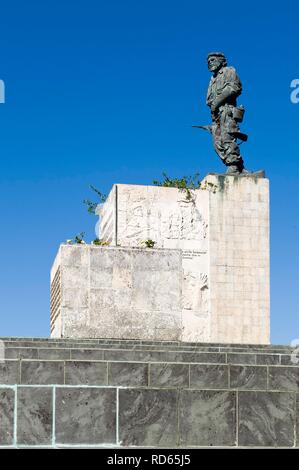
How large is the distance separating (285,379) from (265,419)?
1.12m

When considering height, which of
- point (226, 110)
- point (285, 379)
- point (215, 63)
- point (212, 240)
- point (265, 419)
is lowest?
point (265, 419)

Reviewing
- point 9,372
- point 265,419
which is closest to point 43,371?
point 9,372

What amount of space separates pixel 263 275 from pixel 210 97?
4.30 meters

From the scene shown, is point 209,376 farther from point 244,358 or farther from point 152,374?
point 244,358

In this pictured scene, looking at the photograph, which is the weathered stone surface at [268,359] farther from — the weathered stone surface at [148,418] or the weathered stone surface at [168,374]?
the weathered stone surface at [148,418]

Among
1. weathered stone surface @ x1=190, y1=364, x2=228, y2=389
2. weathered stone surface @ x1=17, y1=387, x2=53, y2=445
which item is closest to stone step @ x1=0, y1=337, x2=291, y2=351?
weathered stone surface @ x1=190, y1=364, x2=228, y2=389

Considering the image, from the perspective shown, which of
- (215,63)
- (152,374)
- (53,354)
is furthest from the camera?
(215,63)

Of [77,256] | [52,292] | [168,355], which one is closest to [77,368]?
[168,355]

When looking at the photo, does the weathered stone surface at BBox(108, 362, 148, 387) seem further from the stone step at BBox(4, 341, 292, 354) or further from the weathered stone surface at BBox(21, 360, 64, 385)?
the stone step at BBox(4, 341, 292, 354)

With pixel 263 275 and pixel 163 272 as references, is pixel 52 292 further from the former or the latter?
pixel 263 275

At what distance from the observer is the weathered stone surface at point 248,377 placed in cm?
770

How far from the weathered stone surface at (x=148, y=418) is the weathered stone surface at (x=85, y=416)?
0.25 feet

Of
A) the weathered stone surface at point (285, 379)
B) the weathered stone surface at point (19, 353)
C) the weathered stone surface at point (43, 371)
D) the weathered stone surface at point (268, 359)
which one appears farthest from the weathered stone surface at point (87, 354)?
the weathered stone surface at point (285, 379)

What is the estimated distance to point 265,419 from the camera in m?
6.82
